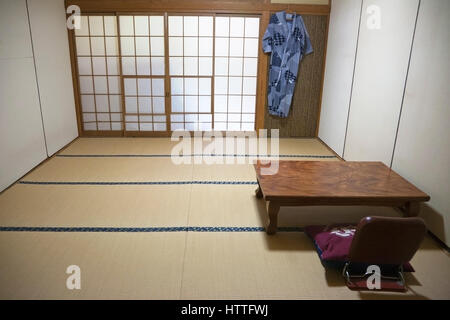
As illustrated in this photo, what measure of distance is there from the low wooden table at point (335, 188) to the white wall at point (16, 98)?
8.24 ft

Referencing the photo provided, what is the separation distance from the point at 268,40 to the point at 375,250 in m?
3.77

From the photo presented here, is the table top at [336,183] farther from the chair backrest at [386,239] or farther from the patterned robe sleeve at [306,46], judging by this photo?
the patterned robe sleeve at [306,46]

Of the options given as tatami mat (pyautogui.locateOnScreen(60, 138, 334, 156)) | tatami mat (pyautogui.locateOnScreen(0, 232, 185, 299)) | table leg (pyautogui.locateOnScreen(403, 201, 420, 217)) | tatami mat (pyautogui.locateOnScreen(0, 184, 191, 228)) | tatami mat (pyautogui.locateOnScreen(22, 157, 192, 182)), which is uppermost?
Answer: table leg (pyautogui.locateOnScreen(403, 201, 420, 217))

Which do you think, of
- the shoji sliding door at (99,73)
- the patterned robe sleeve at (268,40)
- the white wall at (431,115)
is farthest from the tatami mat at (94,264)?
the patterned robe sleeve at (268,40)

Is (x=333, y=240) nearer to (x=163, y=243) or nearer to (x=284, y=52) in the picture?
(x=163, y=243)

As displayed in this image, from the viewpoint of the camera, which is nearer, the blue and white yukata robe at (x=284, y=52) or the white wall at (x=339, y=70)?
the white wall at (x=339, y=70)

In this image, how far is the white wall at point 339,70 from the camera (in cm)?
422

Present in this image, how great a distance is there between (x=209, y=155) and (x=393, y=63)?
7.66 ft

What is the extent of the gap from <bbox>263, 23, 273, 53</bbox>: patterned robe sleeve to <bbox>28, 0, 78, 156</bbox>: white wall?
286 centimetres

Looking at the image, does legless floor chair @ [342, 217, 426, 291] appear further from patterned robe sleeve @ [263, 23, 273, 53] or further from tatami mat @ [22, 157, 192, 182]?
patterned robe sleeve @ [263, 23, 273, 53]

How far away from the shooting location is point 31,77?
12.8 ft

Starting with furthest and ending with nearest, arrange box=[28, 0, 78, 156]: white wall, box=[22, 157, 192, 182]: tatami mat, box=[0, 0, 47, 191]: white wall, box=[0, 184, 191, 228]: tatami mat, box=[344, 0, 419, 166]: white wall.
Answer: box=[28, 0, 78, 156]: white wall < box=[22, 157, 192, 182]: tatami mat < box=[0, 0, 47, 191]: white wall < box=[344, 0, 419, 166]: white wall < box=[0, 184, 191, 228]: tatami mat

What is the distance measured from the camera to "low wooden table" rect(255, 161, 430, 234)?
2584mm

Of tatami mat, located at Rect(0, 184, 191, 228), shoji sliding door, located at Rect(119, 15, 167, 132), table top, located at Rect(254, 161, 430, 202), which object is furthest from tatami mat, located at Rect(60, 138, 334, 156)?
table top, located at Rect(254, 161, 430, 202)
